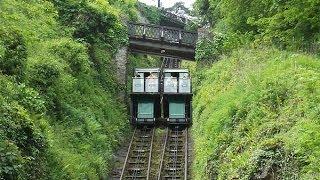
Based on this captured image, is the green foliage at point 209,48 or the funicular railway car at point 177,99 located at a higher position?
the green foliage at point 209,48

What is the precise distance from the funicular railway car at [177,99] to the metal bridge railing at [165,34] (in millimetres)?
4875

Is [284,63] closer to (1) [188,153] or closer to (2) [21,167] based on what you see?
(1) [188,153]

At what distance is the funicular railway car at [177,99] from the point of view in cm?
2872

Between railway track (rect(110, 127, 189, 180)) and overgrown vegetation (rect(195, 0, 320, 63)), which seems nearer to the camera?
overgrown vegetation (rect(195, 0, 320, 63))

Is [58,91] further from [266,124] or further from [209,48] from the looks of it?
[209,48]

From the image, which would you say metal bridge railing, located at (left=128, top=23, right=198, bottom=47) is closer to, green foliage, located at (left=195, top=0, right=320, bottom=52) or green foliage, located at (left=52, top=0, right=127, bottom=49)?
green foliage, located at (left=52, top=0, right=127, bottom=49)

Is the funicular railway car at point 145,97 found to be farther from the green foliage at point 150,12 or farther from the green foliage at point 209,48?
the green foliage at point 150,12

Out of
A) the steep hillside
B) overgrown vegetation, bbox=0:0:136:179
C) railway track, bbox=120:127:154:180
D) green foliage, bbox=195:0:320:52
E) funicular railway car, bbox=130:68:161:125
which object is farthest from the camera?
funicular railway car, bbox=130:68:161:125

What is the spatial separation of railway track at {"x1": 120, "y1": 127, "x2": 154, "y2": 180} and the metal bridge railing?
29.5 ft

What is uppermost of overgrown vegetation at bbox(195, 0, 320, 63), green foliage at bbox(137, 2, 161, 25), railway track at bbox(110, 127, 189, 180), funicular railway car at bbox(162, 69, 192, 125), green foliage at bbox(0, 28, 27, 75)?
green foliage at bbox(137, 2, 161, 25)

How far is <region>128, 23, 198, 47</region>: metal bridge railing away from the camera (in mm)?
34688

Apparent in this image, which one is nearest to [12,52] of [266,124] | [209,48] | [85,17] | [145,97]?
[266,124]

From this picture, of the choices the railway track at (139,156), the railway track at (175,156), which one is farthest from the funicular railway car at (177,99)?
the railway track at (139,156)

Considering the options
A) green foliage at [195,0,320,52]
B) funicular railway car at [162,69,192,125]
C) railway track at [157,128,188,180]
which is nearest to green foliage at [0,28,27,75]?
railway track at [157,128,188,180]
